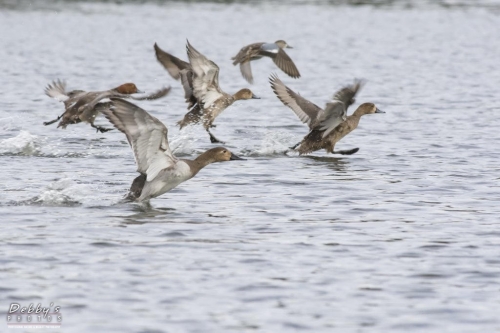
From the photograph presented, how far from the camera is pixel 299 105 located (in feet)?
49.8

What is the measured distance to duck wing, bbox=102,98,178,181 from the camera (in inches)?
396

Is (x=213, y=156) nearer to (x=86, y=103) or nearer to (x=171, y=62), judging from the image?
(x=86, y=103)

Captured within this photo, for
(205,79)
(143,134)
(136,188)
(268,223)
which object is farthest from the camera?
(205,79)

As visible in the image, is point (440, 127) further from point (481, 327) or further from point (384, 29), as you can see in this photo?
point (384, 29)

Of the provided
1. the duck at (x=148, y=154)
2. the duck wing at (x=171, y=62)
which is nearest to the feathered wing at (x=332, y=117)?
the duck wing at (x=171, y=62)

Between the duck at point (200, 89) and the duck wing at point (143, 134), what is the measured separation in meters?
4.35

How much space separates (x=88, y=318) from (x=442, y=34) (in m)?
34.6

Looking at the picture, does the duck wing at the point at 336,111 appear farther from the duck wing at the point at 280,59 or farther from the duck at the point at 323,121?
the duck wing at the point at 280,59

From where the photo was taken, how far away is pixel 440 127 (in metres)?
17.9

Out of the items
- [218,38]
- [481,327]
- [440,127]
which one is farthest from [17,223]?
[218,38]

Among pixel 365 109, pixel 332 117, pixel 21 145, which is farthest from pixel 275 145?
pixel 21 145

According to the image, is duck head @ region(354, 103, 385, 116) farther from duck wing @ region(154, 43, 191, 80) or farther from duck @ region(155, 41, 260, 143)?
duck wing @ region(154, 43, 191, 80)

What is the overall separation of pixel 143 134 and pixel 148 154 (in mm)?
301

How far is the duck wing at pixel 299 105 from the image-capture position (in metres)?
15.0
